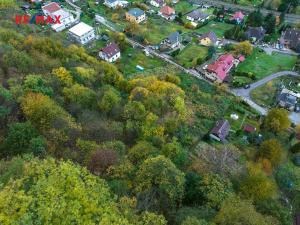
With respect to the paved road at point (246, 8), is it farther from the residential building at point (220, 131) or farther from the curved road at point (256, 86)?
the residential building at point (220, 131)

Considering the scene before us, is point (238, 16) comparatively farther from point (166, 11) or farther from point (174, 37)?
point (174, 37)

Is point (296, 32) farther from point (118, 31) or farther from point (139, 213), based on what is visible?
point (139, 213)

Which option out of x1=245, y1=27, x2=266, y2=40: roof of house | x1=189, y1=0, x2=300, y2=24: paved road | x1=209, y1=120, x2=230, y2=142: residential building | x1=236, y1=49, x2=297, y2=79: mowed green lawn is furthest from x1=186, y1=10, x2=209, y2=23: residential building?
x1=209, y1=120, x2=230, y2=142: residential building

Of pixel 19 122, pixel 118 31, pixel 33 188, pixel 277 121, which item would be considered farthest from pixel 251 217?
pixel 118 31

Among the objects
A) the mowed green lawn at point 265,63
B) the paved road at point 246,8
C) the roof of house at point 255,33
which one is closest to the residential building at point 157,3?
the paved road at point 246,8

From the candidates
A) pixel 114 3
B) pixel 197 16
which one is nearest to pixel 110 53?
pixel 114 3

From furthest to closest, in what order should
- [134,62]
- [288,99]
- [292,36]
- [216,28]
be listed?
[216,28]
[292,36]
[134,62]
[288,99]
